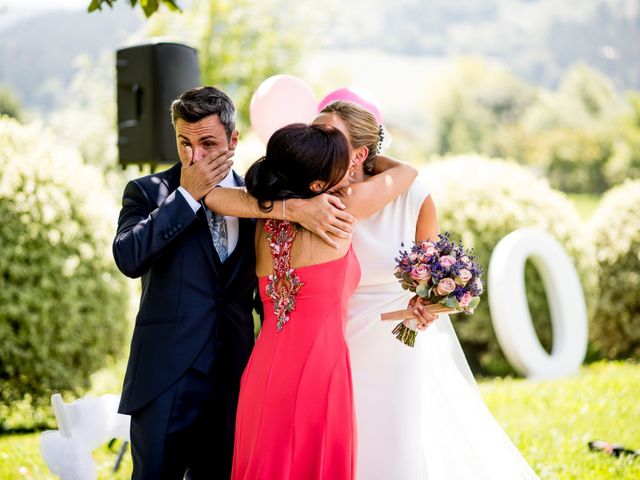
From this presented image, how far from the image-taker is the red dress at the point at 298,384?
3143 millimetres

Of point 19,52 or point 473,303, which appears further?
point 19,52

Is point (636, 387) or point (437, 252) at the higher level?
point (437, 252)

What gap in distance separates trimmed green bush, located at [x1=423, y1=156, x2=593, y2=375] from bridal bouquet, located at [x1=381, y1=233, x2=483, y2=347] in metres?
6.52

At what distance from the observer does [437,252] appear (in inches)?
135

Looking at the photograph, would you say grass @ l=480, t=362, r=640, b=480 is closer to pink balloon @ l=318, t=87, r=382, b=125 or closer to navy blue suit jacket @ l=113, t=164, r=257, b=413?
pink balloon @ l=318, t=87, r=382, b=125

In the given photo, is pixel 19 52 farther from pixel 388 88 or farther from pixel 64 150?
pixel 64 150

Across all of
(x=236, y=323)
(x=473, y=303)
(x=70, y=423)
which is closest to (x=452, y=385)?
(x=473, y=303)

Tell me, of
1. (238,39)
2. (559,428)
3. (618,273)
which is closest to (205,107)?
(559,428)

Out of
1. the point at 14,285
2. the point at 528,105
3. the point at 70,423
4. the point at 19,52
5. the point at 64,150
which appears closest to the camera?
the point at 70,423

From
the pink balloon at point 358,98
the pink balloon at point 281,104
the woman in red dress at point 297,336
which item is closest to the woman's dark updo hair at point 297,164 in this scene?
the woman in red dress at point 297,336

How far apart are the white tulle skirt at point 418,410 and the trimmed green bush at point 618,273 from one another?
6.72m

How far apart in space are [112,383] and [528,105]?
60.7 metres

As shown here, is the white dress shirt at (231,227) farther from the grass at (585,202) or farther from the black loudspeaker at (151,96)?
the grass at (585,202)

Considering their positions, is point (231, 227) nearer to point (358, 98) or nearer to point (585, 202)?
point (358, 98)
